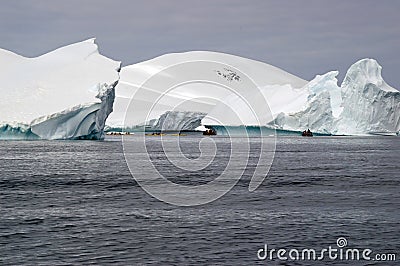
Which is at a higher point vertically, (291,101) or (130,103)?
(130,103)

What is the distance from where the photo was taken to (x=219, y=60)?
543ft

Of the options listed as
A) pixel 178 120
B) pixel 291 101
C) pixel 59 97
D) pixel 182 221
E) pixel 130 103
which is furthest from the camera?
pixel 130 103

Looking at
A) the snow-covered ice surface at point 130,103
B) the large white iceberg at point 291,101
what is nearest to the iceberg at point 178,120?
the snow-covered ice surface at point 130,103

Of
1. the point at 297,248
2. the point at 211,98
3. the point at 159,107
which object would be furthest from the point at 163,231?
the point at 211,98

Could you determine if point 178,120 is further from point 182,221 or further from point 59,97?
point 182,221

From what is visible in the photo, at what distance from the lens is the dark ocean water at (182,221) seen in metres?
12.9

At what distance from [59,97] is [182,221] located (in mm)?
37791

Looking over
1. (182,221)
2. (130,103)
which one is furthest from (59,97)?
(130,103)

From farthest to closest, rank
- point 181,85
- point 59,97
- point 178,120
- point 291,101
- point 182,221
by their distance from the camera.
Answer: point 181,85 → point 178,120 → point 291,101 → point 59,97 → point 182,221

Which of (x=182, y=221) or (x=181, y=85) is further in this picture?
(x=181, y=85)

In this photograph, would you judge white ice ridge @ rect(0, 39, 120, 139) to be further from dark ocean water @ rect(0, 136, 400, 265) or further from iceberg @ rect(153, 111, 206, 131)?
iceberg @ rect(153, 111, 206, 131)

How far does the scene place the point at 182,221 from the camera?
16.4 metres

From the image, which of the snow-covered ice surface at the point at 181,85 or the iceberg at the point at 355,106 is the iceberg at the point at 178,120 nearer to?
the snow-covered ice surface at the point at 181,85

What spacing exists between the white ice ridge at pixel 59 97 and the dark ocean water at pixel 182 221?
A: 2368 cm
